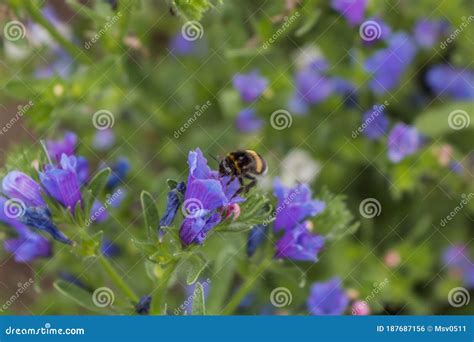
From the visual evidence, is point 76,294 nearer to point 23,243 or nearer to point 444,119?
point 23,243

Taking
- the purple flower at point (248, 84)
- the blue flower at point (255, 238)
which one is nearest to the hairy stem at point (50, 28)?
the purple flower at point (248, 84)

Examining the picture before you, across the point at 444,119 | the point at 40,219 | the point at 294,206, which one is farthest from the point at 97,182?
the point at 444,119

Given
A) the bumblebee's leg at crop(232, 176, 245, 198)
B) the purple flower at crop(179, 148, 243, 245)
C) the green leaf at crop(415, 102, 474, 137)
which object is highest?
the green leaf at crop(415, 102, 474, 137)

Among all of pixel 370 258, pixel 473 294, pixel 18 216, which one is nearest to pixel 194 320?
pixel 18 216

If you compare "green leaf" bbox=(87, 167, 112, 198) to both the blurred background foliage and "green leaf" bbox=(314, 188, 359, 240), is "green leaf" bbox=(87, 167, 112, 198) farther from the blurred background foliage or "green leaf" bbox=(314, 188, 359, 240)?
the blurred background foliage

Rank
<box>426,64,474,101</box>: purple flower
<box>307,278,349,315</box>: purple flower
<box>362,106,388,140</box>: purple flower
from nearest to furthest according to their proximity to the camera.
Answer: <box>307,278,349,315</box>: purple flower < <box>362,106,388,140</box>: purple flower < <box>426,64,474,101</box>: purple flower

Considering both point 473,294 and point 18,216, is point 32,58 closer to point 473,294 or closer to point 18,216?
point 18,216

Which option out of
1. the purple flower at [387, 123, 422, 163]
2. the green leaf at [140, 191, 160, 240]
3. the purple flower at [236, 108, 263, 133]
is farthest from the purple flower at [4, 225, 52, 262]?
the purple flower at [387, 123, 422, 163]
